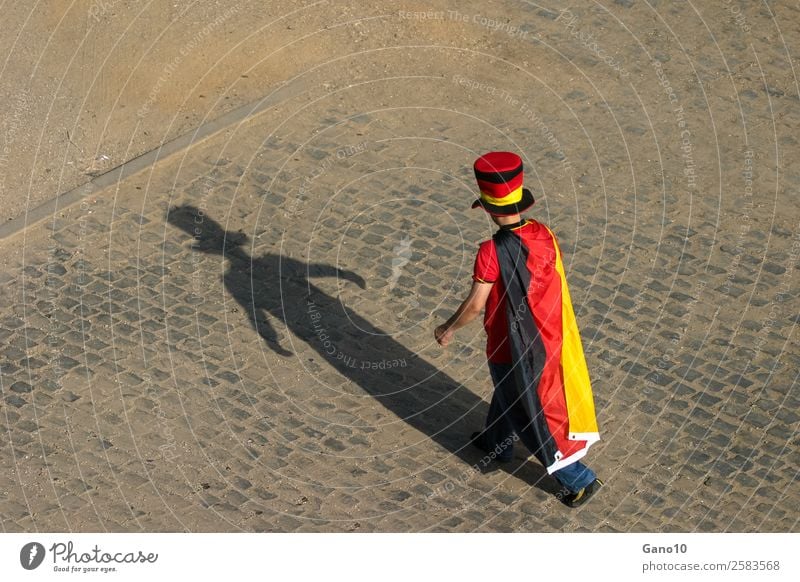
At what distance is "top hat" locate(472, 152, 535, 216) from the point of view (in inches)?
253

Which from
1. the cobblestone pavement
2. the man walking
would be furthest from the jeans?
the cobblestone pavement

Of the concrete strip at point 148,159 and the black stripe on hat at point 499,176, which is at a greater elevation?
the concrete strip at point 148,159

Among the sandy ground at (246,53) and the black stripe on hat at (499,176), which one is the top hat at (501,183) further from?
the sandy ground at (246,53)

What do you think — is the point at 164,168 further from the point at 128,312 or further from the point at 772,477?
the point at 772,477

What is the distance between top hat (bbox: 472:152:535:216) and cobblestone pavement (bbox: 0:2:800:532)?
5.17 ft

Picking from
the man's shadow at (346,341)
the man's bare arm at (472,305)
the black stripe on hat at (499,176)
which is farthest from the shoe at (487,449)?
the black stripe on hat at (499,176)

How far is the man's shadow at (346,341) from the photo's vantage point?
752 centimetres

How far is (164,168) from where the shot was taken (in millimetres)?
9938

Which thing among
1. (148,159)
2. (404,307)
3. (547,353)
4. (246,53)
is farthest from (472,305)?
(246,53)

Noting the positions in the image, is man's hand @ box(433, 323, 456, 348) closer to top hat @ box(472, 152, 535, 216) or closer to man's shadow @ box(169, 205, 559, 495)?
top hat @ box(472, 152, 535, 216)

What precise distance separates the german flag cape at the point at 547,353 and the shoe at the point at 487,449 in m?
0.47

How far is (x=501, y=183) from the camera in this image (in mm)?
6430
